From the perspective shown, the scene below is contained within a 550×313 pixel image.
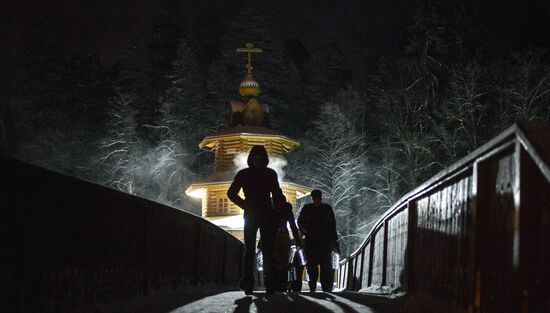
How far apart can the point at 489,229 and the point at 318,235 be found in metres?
8.78

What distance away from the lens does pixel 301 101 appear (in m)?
89.9

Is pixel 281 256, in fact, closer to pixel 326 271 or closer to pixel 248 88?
pixel 326 271

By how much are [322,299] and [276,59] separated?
8000 cm

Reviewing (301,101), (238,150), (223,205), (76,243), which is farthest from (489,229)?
(301,101)

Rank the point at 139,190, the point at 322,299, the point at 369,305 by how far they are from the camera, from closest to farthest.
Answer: the point at 369,305 < the point at 322,299 < the point at 139,190

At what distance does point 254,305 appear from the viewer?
9.31 metres

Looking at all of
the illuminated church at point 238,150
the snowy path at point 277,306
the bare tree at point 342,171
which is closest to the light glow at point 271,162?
the illuminated church at point 238,150

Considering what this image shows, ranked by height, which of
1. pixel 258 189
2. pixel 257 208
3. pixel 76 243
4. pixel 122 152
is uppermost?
pixel 122 152

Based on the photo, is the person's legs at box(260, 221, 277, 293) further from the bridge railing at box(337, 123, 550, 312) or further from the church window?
the church window

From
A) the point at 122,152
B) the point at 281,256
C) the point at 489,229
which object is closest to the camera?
the point at 489,229

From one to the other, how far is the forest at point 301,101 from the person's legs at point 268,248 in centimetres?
3180

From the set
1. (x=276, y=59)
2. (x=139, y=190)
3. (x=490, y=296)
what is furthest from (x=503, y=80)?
(x=490, y=296)

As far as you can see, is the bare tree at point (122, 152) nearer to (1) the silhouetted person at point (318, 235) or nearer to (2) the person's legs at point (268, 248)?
(1) the silhouetted person at point (318, 235)

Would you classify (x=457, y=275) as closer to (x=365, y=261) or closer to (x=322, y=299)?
(x=322, y=299)
